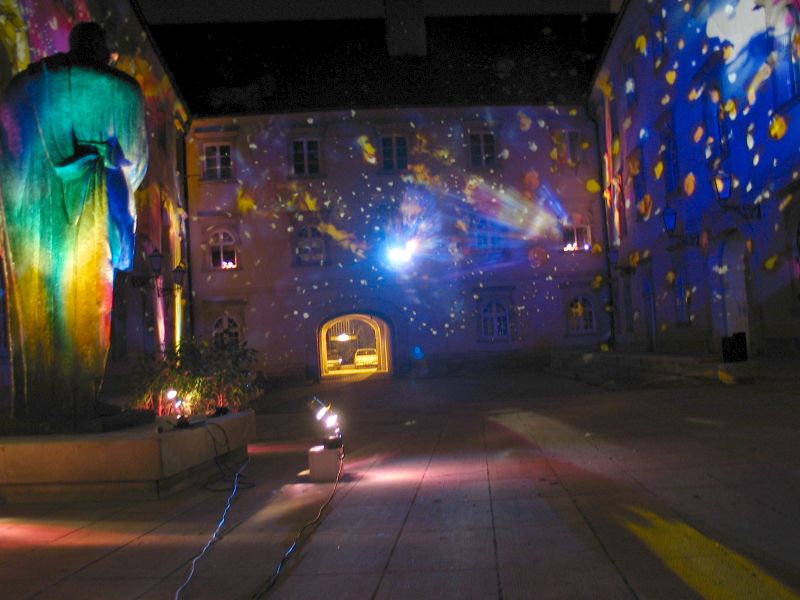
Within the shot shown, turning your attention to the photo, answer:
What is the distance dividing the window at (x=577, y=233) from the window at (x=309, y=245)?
956 centimetres

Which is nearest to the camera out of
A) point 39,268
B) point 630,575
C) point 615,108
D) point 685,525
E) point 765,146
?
point 630,575

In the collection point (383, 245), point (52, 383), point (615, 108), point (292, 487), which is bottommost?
point (292, 487)

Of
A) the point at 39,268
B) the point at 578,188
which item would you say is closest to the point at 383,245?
the point at 578,188

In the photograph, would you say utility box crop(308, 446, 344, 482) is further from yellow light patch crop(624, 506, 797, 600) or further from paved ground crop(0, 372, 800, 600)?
yellow light patch crop(624, 506, 797, 600)

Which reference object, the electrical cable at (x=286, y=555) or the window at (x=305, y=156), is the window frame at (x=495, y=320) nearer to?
the window at (x=305, y=156)

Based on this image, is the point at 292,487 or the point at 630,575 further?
the point at 292,487

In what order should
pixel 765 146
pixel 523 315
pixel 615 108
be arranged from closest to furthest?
pixel 765 146
pixel 615 108
pixel 523 315

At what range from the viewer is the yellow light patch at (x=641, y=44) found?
23016 millimetres

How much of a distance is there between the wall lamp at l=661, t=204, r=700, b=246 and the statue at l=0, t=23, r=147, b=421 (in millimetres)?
14718

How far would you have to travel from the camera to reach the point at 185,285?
1096 inches

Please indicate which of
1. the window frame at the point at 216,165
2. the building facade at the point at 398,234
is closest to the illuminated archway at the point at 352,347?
the building facade at the point at 398,234

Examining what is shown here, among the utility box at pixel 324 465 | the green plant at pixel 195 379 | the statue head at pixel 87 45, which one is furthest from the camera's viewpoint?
the green plant at pixel 195 379

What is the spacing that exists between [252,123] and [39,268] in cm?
2304

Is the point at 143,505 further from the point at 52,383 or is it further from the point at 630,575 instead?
the point at 630,575
